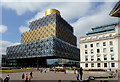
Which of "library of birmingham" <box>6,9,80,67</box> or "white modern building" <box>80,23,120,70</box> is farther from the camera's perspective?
"library of birmingham" <box>6,9,80,67</box>

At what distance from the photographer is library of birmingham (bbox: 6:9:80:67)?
9275 cm

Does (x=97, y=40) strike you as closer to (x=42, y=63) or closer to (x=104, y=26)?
(x=104, y=26)

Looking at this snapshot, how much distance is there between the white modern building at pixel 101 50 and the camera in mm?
50094

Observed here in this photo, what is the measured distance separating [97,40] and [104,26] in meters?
12.7

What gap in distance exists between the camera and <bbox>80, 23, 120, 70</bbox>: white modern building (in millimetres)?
50094

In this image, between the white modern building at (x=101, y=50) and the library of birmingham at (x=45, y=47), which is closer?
the white modern building at (x=101, y=50)

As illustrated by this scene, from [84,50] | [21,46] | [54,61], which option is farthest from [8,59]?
[84,50]

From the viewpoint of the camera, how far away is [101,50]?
5419cm

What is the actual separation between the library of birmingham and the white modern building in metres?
33.1

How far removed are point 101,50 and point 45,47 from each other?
50.0m

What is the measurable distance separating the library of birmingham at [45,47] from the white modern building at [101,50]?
33062 millimetres

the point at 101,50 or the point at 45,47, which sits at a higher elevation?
the point at 45,47

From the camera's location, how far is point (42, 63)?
104562 millimetres

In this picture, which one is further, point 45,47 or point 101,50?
point 45,47
